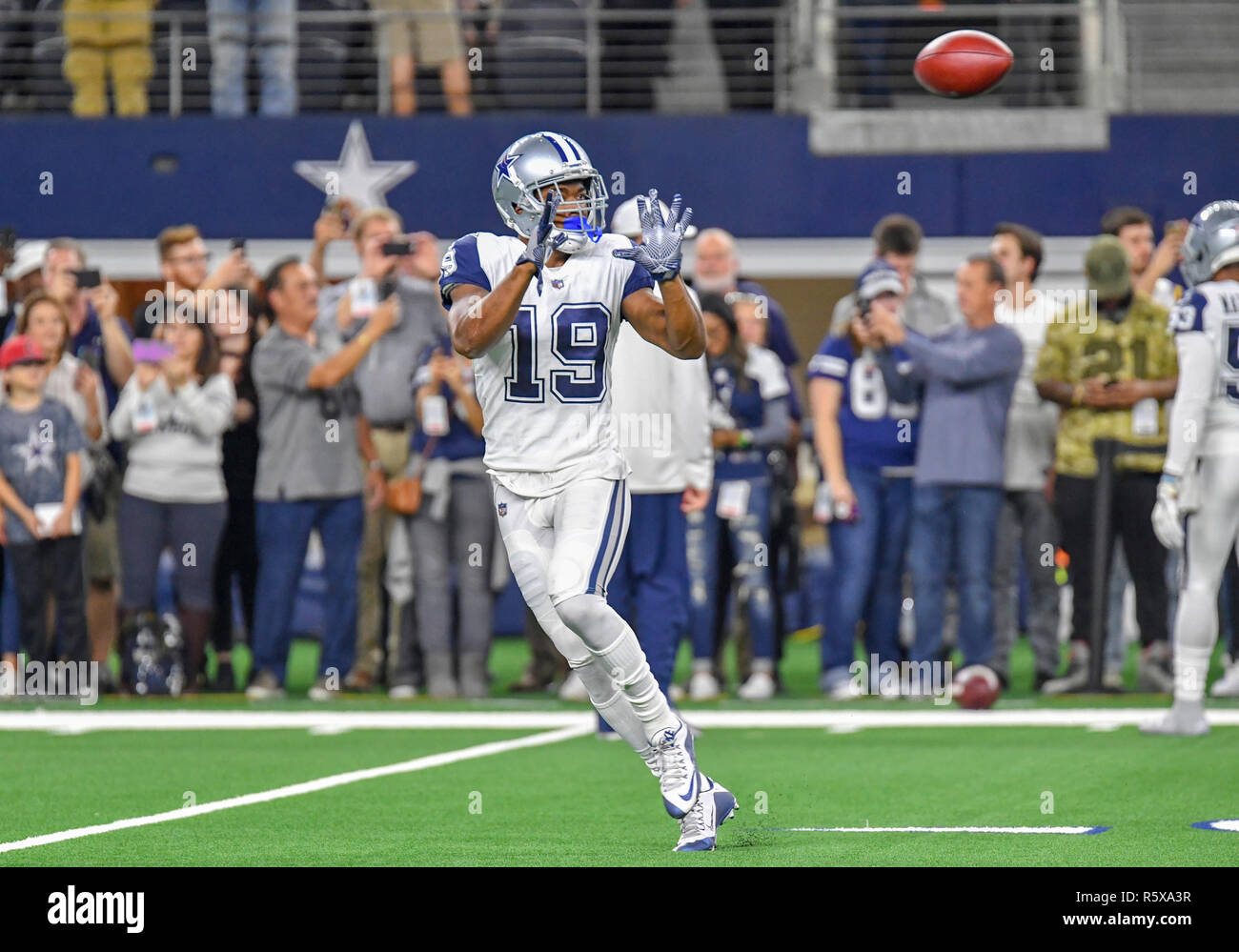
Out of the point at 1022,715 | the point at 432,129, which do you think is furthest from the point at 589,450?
the point at 432,129

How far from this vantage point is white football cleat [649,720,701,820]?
6531 mm

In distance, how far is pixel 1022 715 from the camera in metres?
10.9

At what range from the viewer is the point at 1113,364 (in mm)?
11664

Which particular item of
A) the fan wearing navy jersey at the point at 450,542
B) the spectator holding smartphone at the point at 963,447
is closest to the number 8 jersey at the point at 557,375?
the fan wearing navy jersey at the point at 450,542

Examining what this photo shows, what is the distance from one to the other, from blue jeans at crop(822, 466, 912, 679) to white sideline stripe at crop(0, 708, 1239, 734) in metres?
0.76

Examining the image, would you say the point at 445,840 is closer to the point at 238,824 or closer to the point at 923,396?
the point at 238,824

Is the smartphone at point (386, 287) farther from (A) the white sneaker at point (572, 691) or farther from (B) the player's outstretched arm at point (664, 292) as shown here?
(B) the player's outstretched arm at point (664, 292)

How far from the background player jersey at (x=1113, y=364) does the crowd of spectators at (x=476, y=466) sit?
16 millimetres

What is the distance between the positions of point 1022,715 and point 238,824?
16.1 feet

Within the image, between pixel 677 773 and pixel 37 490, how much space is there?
20.9 feet

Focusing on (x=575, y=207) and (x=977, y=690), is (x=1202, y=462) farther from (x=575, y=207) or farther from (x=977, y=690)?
(x=575, y=207)

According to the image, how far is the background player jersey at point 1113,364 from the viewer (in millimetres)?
11664

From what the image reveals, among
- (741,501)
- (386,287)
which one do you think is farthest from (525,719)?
(386,287)

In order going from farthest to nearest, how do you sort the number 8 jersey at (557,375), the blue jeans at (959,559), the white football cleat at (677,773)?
the blue jeans at (959,559) < the number 8 jersey at (557,375) < the white football cleat at (677,773)
